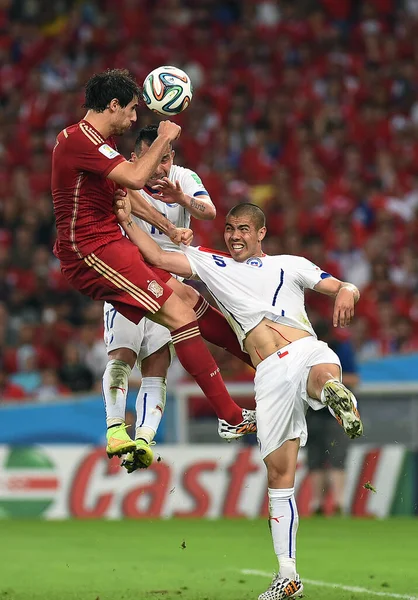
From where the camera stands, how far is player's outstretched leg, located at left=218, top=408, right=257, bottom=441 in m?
8.68

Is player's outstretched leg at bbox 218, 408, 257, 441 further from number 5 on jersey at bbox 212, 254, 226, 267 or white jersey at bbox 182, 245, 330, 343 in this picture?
number 5 on jersey at bbox 212, 254, 226, 267

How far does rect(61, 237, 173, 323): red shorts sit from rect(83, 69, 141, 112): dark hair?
94 cm

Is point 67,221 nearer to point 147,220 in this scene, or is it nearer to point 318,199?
point 147,220

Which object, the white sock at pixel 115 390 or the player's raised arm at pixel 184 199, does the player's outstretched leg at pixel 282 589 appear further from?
the player's raised arm at pixel 184 199

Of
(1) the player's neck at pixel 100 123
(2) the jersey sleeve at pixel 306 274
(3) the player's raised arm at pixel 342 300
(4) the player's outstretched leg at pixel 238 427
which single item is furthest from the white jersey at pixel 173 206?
(4) the player's outstretched leg at pixel 238 427

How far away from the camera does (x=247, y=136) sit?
786 inches

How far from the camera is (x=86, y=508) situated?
14.6 m

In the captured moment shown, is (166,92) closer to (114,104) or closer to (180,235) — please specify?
(114,104)

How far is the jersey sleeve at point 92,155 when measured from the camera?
8099 millimetres

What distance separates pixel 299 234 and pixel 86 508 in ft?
16.6

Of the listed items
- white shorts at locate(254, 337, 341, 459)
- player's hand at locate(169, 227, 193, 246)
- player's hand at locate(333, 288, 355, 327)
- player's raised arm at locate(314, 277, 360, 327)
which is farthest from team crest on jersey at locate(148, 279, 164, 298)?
player's hand at locate(333, 288, 355, 327)

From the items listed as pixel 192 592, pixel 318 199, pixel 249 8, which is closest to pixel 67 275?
pixel 192 592

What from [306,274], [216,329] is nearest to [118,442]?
[216,329]

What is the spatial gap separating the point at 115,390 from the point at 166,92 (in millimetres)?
2176
